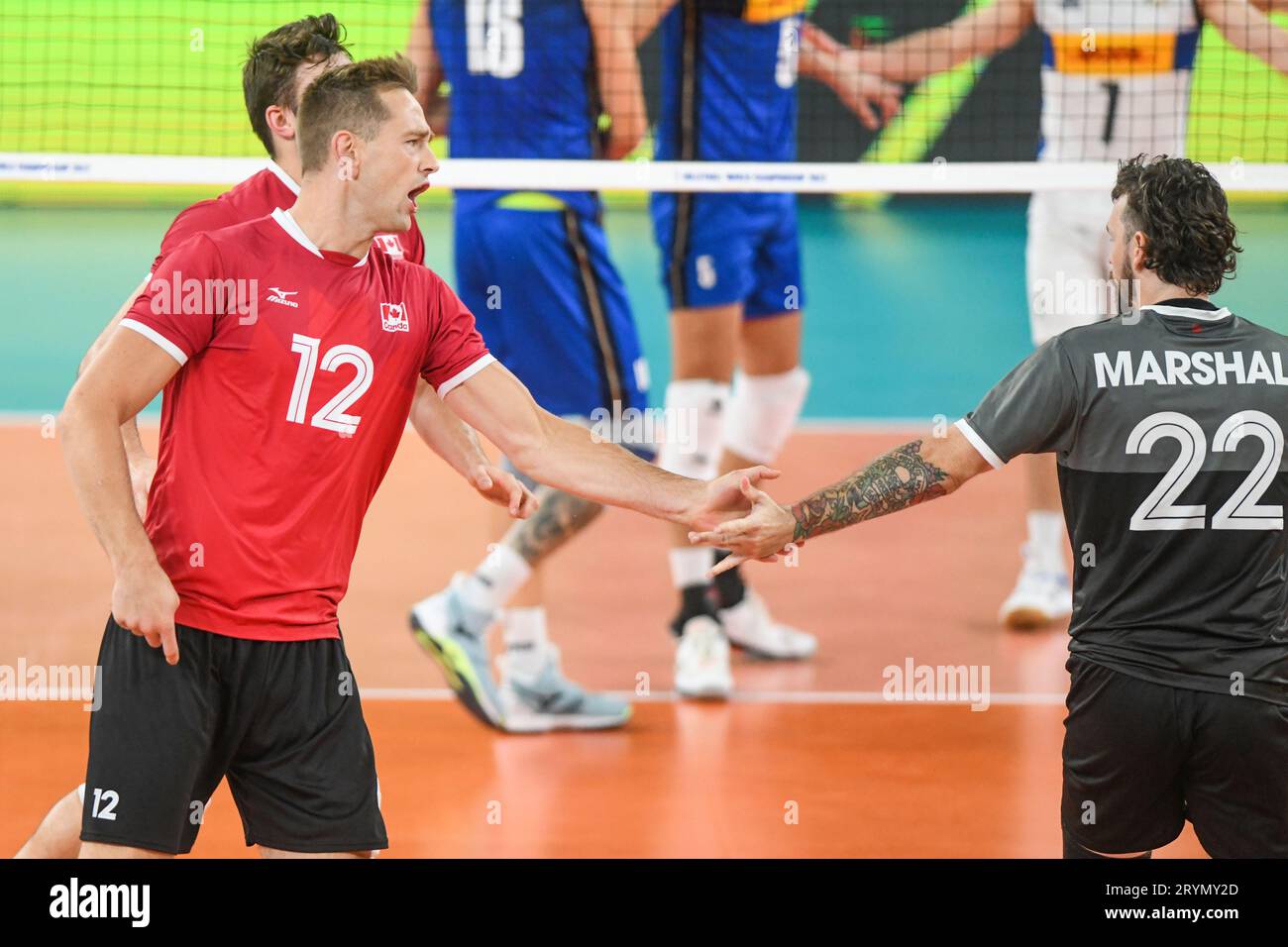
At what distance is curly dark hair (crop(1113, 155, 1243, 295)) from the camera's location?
3604mm

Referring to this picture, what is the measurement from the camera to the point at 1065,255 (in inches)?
319

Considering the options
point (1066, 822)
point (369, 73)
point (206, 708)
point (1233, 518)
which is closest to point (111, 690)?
point (206, 708)

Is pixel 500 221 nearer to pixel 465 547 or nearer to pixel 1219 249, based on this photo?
pixel 465 547

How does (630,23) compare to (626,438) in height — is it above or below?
above

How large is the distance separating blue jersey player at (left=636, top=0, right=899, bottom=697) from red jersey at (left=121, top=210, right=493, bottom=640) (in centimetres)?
372

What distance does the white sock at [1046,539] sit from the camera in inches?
320

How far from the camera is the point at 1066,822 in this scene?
3.74 m

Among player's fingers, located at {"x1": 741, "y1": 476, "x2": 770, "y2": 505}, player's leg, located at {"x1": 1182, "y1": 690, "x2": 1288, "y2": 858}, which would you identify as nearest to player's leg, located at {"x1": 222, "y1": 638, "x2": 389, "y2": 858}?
player's fingers, located at {"x1": 741, "y1": 476, "x2": 770, "y2": 505}

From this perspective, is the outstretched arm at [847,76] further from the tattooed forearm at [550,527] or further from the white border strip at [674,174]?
the tattooed forearm at [550,527]

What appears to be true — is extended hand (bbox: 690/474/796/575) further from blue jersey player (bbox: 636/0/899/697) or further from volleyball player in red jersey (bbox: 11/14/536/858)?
blue jersey player (bbox: 636/0/899/697)

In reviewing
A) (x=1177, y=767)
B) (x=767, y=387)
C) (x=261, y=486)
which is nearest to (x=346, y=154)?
(x=261, y=486)

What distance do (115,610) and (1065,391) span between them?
2164mm
